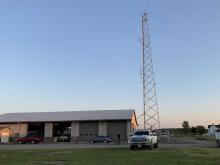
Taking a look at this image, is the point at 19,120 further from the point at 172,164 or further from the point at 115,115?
the point at 172,164

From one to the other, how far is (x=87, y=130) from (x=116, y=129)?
18.3ft

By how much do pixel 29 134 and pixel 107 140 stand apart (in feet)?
59.1

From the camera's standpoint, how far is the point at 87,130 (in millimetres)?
70750

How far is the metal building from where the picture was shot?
69.1 meters

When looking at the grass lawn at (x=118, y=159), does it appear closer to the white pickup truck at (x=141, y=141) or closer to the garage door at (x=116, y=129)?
the white pickup truck at (x=141, y=141)

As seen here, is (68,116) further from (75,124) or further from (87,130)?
(87,130)

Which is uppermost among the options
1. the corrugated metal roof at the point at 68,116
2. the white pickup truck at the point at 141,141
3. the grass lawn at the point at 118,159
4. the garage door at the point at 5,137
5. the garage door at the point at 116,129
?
the corrugated metal roof at the point at 68,116

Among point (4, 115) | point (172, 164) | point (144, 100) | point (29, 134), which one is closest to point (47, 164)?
Result: point (172, 164)

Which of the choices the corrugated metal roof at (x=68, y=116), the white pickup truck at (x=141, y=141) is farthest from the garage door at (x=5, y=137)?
the white pickup truck at (x=141, y=141)

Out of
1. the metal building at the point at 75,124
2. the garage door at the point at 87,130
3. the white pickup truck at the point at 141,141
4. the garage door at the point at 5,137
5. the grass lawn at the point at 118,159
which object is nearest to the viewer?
the grass lawn at the point at 118,159

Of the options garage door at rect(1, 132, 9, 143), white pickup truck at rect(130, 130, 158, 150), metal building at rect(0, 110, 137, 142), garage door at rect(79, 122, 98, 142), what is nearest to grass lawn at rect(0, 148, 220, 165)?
white pickup truck at rect(130, 130, 158, 150)

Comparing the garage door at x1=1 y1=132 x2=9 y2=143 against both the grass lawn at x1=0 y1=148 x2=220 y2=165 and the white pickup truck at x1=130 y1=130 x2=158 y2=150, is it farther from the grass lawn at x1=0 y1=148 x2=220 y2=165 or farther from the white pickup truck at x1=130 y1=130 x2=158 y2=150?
the grass lawn at x1=0 y1=148 x2=220 y2=165

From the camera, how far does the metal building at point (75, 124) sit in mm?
69062

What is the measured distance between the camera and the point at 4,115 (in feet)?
270
